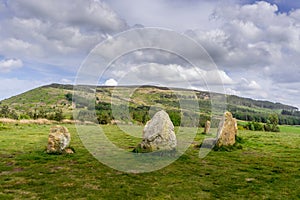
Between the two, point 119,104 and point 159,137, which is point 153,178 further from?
point 119,104

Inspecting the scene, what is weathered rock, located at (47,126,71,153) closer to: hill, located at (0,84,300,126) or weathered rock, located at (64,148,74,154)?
weathered rock, located at (64,148,74,154)

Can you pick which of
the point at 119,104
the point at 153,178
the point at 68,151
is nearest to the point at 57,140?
the point at 68,151

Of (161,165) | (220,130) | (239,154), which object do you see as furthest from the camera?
(220,130)

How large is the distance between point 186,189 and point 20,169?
798 cm

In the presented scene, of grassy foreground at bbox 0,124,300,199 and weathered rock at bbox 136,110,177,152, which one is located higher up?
weathered rock at bbox 136,110,177,152

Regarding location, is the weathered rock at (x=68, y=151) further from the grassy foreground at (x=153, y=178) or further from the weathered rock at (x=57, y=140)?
the grassy foreground at (x=153, y=178)

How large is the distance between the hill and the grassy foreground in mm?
11663

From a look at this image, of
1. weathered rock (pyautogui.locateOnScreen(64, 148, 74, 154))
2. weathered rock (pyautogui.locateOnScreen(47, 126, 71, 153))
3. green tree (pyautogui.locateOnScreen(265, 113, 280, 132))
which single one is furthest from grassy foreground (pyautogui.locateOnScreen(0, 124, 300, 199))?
green tree (pyautogui.locateOnScreen(265, 113, 280, 132))

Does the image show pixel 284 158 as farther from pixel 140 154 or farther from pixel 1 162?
pixel 1 162

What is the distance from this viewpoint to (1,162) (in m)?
14.2

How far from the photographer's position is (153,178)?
1161cm

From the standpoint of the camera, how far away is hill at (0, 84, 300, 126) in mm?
51312

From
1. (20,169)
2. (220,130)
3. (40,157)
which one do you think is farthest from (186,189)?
(220,130)

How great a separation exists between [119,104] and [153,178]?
129 ft
